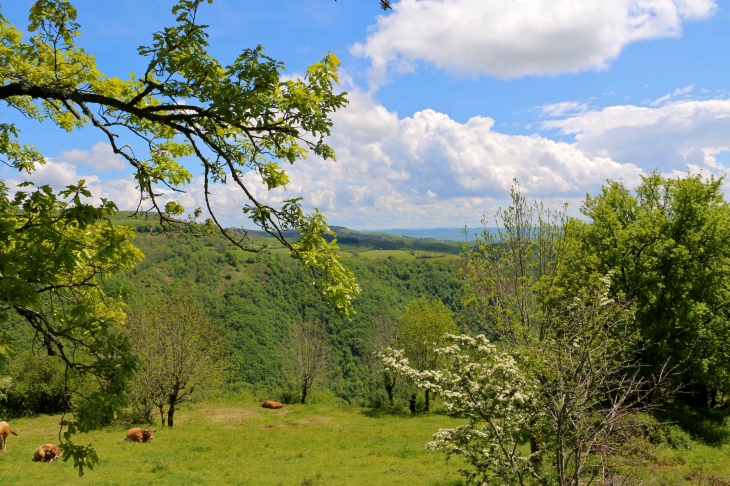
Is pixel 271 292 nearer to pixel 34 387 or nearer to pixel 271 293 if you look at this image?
pixel 271 293

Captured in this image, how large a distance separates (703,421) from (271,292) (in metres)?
125

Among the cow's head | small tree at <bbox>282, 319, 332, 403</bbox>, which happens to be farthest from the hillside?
the cow's head

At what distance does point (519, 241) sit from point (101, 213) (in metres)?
12.1

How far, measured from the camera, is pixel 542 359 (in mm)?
8453

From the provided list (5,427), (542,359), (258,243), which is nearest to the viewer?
(258,243)

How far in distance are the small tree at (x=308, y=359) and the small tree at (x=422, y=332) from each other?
8788mm

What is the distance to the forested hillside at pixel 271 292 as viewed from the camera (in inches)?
3794

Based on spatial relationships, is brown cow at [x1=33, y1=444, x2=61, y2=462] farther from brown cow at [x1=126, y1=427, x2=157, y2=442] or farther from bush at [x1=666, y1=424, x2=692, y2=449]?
bush at [x1=666, y1=424, x2=692, y2=449]

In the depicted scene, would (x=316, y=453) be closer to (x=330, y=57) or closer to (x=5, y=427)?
(x=5, y=427)

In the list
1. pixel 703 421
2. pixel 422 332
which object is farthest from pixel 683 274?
pixel 422 332

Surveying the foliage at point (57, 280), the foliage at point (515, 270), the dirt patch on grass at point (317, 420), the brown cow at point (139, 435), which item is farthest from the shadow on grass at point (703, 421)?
the brown cow at point (139, 435)

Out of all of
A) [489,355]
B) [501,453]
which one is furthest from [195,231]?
[501,453]

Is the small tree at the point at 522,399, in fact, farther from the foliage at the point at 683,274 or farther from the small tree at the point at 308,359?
the small tree at the point at 308,359

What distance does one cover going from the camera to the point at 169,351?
89.5 ft
